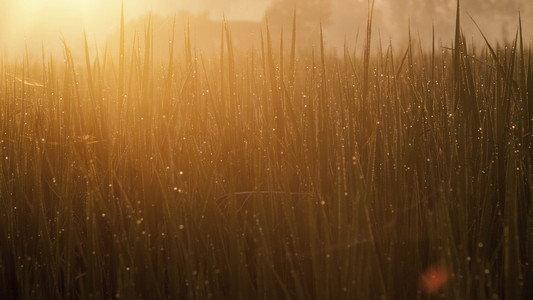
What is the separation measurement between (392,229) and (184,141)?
0.56 m

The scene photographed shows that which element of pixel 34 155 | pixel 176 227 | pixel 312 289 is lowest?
pixel 312 289

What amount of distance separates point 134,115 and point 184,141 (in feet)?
0.41

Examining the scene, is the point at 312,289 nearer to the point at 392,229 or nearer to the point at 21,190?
the point at 392,229

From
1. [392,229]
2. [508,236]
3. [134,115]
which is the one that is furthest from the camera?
[134,115]

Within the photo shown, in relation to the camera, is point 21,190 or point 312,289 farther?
point 21,190

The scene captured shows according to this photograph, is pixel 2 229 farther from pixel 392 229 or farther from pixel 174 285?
pixel 392 229

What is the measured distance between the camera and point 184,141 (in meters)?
1.20

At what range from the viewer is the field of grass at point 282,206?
75 cm

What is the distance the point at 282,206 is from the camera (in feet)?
3.17

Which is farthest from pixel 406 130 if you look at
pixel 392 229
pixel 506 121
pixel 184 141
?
pixel 184 141

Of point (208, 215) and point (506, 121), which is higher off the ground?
point (506, 121)

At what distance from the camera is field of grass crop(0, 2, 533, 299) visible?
29.4 inches

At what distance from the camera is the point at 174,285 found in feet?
2.72

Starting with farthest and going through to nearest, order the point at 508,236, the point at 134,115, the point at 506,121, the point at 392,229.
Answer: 1. the point at 134,115
2. the point at 506,121
3. the point at 392,229
4. the point at 508,236
